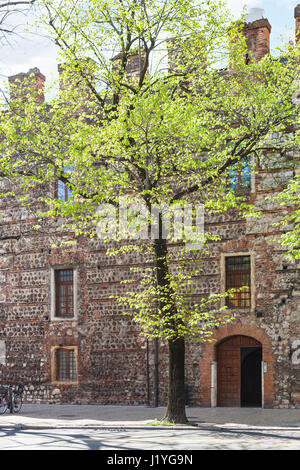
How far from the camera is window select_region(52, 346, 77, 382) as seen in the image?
23188 mm

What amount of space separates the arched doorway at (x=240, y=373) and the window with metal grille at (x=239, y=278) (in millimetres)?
1017

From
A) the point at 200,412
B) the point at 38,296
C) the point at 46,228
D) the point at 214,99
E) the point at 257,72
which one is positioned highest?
the point at 257,72

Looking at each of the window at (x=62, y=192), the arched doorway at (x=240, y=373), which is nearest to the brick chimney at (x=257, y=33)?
the window at (x=62, y=192)

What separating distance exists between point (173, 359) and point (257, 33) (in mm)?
10285

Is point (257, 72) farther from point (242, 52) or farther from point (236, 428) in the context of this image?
point (236, 428)

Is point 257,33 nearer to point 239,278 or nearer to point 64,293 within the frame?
point 239,278

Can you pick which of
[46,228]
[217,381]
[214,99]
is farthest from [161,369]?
[214,99]

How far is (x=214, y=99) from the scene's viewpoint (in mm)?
17562

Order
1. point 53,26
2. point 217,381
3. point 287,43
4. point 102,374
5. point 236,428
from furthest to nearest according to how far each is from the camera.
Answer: point 102,374 → point 217,381 → point 287,43 → point 53,26 → point 236,428

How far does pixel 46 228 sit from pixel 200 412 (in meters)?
8.89

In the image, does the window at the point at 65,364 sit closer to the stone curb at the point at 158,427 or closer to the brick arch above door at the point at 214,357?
the brick arch above door at the point at 214,357

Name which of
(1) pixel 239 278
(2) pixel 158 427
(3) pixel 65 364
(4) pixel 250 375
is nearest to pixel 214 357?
(4) pixel 250 375

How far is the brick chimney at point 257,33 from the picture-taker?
2055 cm

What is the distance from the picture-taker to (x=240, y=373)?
2052 centimetres
